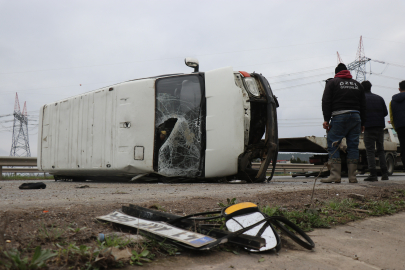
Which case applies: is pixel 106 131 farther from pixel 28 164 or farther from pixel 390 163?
pixel 390 163

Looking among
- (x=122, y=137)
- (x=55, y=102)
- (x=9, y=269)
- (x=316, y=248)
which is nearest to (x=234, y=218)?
(x=316, y=248)

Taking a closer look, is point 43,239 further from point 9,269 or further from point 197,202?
point 197,202

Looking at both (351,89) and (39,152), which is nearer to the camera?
(351,89)

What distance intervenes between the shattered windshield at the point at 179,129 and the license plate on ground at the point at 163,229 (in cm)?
378

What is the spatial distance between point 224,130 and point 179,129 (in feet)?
2.57

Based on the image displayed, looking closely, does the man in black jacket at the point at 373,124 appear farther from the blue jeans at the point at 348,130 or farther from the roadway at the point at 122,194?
the roadway at the point at 122,194

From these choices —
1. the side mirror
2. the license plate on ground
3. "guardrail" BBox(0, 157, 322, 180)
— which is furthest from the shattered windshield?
the license plate on ground

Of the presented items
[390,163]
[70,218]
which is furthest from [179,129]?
[390,163]

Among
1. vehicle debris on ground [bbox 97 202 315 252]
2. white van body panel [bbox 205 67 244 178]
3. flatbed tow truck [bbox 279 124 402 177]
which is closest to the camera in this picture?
vehicle debris on ground [bbox 97 202 315 252]

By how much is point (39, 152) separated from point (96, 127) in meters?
2.41

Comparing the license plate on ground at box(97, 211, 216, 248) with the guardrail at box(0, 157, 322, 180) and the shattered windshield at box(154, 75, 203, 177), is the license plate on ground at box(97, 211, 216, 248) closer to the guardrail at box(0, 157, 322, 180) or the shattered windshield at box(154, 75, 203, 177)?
the shattered windshield at box(154, 75, 203, 177)

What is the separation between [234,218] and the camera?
6.14ft

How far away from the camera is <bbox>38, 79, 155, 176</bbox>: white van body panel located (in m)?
5.94

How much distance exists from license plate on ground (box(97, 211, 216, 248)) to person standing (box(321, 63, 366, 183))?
13.2ft
